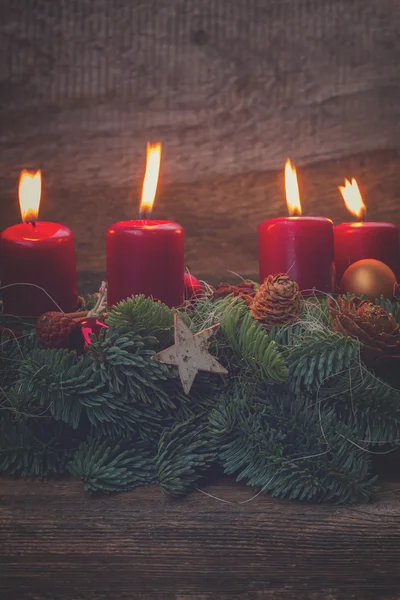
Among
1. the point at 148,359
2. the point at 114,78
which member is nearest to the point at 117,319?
the point at 148,359

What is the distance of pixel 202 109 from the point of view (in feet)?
2.69

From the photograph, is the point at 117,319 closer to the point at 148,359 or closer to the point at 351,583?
the point at 148,359

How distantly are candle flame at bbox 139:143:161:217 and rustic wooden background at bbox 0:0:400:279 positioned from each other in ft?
0.82

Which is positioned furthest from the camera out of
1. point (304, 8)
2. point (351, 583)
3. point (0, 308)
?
point (304, 8)

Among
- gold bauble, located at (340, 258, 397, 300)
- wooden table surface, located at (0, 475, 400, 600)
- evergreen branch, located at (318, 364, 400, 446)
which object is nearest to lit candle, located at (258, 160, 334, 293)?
gold bauble, located at (340, 258, 397, 300)

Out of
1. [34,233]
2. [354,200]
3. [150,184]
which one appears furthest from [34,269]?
[354,200]

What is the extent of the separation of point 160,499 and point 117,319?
0.45 ft

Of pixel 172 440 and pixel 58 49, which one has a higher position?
pixel 58 49

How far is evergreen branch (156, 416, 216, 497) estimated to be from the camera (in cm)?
42

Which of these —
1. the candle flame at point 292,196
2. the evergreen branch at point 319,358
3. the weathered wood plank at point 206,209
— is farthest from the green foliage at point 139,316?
the weathered wood plank at point 206,209

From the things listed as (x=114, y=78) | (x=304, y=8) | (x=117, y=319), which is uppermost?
(x=304, y=8)

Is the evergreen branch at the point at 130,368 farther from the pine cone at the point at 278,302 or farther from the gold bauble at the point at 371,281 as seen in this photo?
the gold bauble at the point at 371,281

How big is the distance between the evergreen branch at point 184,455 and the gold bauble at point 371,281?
0.20 meters

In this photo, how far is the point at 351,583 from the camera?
36cm
